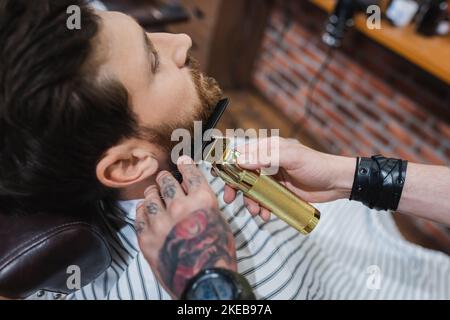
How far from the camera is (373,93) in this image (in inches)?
90.4

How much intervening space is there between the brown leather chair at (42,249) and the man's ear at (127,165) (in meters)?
0.10

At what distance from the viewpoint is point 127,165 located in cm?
88

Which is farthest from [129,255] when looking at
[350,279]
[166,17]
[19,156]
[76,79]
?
[166,17]

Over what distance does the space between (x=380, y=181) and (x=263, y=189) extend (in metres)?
0.35

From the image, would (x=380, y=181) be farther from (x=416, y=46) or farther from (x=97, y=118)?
(x=416, y=46)

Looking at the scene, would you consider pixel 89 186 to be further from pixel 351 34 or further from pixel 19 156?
pixel 351 34

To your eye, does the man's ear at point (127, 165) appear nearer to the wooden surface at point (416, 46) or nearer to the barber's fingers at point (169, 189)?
the barber's fingers at point (169, 189)

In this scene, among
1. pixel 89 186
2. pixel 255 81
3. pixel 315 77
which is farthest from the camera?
pixel 255 81

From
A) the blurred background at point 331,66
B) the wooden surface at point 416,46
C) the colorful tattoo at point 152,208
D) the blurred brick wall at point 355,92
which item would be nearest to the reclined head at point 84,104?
the colorful tattoo at point 152,208

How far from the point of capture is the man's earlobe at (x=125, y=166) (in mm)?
832

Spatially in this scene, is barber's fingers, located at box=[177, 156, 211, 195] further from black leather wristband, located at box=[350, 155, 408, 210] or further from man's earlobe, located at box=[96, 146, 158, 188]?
black leather wristband, located at box=[350, 155, 408, 210]

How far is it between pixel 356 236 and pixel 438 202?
0.35 meters

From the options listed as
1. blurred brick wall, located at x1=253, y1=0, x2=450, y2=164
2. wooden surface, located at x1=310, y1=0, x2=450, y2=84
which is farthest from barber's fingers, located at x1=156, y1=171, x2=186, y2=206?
blurred brick wall, located at x1=253, y1=0, x2=450, y2=164

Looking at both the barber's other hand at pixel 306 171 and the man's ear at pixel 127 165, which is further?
the barber's other hand at pixel 306 171
